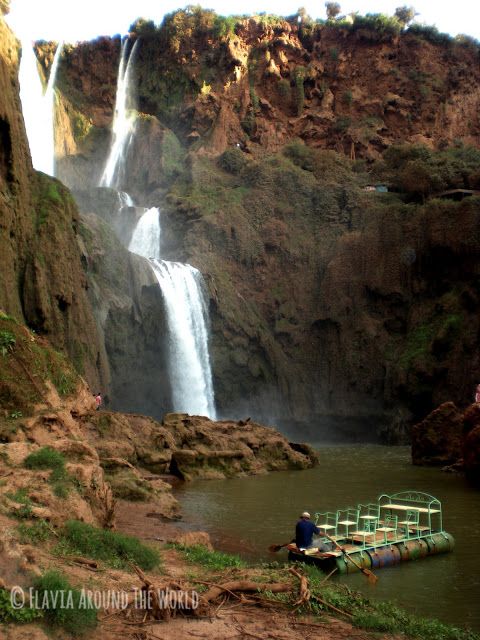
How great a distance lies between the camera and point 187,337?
1703 inches

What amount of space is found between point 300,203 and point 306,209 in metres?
0.70

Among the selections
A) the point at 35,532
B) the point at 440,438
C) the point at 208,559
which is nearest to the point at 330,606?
the point at 208,559

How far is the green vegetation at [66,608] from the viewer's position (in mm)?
7258

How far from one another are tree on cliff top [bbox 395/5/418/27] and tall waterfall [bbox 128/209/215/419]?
42408mm

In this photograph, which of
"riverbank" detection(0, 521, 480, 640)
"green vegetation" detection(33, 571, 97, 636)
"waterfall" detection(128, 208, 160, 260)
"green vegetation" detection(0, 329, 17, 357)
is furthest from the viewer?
"waterfall" detection(128, 208, 160, 260)

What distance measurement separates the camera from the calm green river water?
12070 millimetres

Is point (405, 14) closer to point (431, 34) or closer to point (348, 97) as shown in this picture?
point (431, 34)

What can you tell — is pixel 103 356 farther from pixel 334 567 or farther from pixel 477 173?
pixel 477 173

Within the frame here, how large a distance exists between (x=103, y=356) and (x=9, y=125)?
41.3 feet

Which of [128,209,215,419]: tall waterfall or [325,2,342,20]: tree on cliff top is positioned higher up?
[325,2,342,20]: tree on cliff top

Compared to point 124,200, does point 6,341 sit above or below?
below

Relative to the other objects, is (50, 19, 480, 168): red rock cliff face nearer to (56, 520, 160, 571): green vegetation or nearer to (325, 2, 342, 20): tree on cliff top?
(325, 2, 342, 20): tree on cliff top

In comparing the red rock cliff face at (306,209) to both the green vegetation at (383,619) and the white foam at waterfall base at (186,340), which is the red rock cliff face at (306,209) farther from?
the green vegetation at (383,619)

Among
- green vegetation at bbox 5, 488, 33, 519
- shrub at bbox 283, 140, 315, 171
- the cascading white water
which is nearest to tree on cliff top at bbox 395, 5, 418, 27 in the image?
shrub at bbox 283, 140, 315, 171
